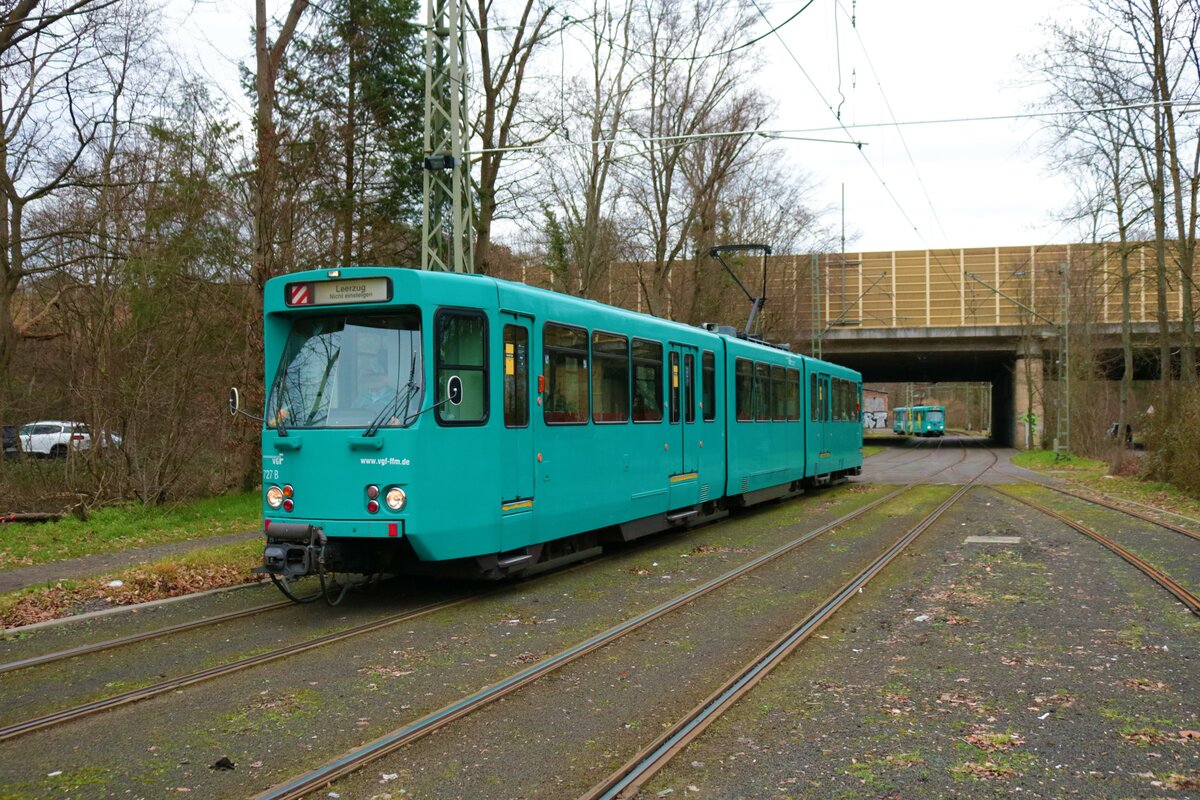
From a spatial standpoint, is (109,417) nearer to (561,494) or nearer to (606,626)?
(561,494)

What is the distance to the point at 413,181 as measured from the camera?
69.6ft

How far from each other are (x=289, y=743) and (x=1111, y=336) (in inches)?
1799

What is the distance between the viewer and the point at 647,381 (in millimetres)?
11883

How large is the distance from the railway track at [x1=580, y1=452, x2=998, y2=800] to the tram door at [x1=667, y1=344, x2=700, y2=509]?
11.7ft

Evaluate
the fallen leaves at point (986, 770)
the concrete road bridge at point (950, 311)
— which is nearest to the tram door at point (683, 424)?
the fallen leaves at point (986, 770)

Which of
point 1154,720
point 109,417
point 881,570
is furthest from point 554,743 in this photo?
point 109,417

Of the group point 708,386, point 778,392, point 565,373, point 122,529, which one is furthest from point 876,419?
point 565,373

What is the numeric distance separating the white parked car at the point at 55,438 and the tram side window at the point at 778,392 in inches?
442

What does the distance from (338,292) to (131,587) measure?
3677 millimetres

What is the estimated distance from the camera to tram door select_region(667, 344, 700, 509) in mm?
12664

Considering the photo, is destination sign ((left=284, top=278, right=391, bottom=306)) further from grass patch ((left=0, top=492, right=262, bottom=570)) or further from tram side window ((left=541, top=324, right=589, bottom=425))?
grass patch ((left=0, top=492, right=262, bottom=570))

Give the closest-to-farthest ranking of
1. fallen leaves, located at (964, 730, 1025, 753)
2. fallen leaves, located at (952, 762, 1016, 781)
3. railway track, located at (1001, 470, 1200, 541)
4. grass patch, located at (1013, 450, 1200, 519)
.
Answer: fallen leaves, located at (952, 762, 1016, 781), fallen leaves, located at (964, 730, 1025, 753), railway track, located at (1001, 470, 1200, 541), grass patch, located at (1013, 450, 1200, 519)

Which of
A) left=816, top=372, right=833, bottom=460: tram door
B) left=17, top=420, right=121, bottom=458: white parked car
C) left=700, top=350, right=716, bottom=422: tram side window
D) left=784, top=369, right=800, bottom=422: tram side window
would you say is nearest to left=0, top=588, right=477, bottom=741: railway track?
left=700, top=350, right=716, bottom=422: tram side window

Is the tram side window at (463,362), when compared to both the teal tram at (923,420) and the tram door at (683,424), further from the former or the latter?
the teal tram at (923,420)
